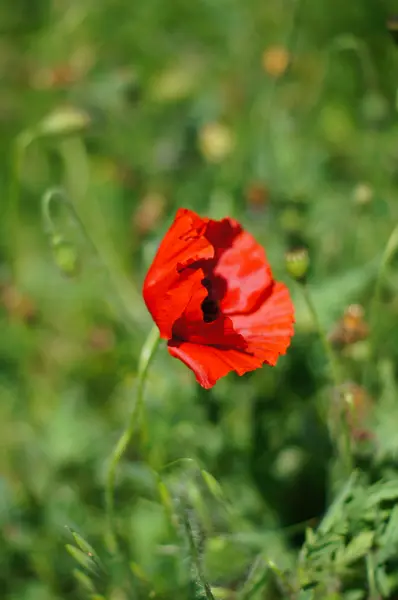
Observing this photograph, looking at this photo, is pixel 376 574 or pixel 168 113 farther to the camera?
pixel 168 113

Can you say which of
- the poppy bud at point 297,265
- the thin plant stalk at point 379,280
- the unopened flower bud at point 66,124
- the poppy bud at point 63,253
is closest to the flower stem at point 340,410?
the poppy bud at point 297,265

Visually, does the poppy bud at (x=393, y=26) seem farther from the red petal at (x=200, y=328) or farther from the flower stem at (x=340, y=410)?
the red petal at (x=200, y=328)

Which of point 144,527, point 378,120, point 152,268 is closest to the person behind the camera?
point 152,268

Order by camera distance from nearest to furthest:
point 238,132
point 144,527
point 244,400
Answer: point 144,527
point 244,400
point 238,132

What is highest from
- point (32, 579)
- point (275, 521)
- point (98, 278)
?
point (98, 278)

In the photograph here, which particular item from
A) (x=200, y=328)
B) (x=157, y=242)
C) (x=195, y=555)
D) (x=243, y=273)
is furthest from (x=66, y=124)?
(x=195, y=555)

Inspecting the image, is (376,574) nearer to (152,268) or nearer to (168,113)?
(152,268)

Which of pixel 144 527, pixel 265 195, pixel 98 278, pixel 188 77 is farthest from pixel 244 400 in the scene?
pixel 188 77

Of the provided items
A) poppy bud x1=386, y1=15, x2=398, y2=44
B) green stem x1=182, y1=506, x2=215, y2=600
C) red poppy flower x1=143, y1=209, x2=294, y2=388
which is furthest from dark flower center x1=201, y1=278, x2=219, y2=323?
poppy bud x1=386, y1=15, x2=398, y2=44
